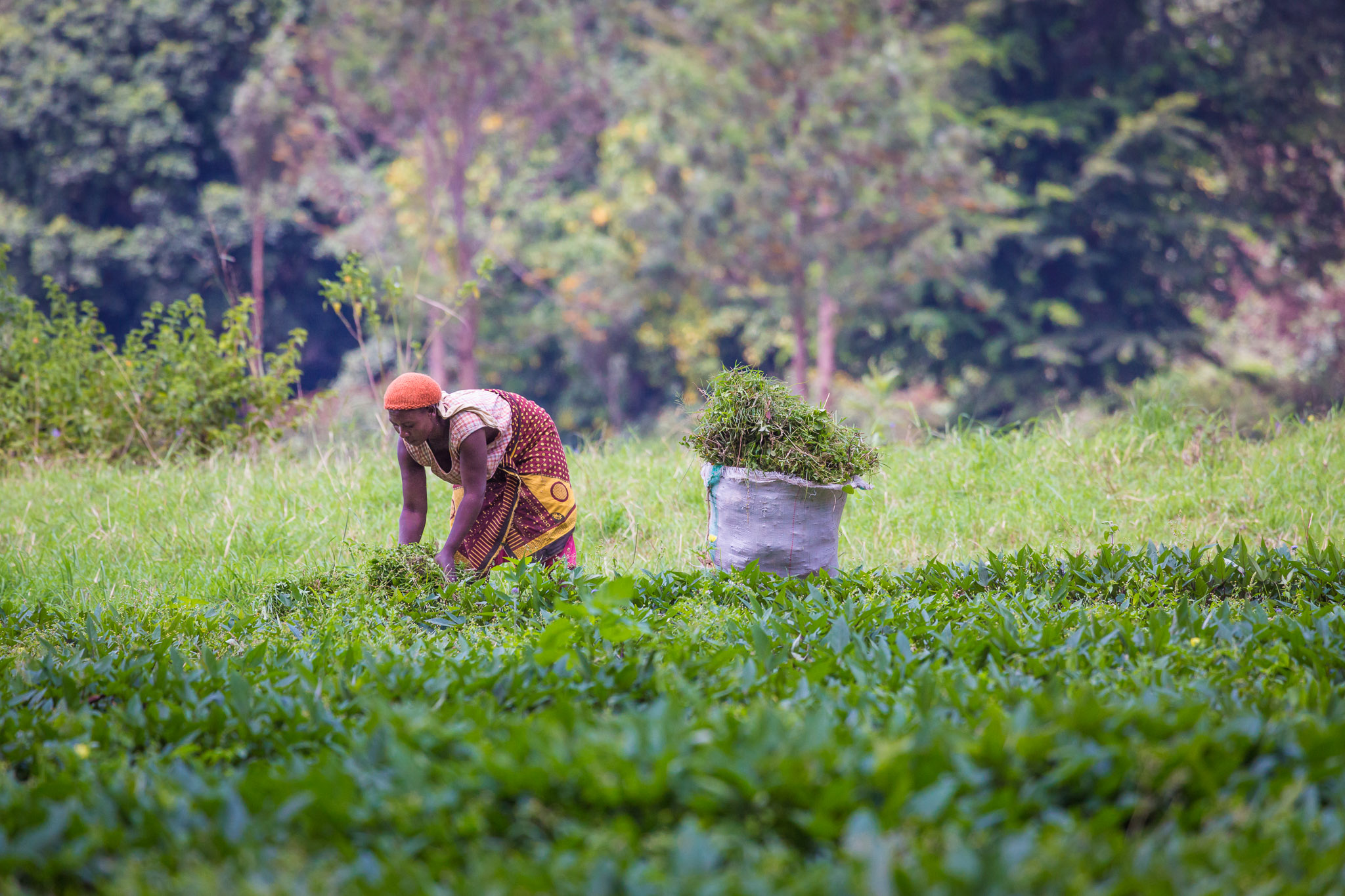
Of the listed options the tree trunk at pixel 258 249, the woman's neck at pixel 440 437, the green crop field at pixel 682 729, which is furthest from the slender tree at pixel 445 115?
the green crop field at pixel 682 729

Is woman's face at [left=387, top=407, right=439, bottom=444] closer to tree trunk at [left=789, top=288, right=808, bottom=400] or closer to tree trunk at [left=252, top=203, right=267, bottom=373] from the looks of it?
tree trunk at [left=789, top=288, right=808, bottom=400]

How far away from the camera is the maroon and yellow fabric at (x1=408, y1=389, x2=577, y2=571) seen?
4809mm

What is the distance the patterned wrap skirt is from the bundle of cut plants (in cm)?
75

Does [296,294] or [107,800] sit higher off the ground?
[107,800]

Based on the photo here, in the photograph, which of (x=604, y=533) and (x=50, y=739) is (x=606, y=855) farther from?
(x=604, y=533)

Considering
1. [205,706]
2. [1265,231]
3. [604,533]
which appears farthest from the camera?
[1265,231]

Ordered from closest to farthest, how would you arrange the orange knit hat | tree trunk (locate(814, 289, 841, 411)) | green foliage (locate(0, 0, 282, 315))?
the orange knit hat < tree trunk (locate(814, 289, 841, 411)) < green foliage (locate(0, 0, 282, 315))

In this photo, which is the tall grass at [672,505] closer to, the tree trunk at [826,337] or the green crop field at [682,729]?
the green crop field at [682,729]

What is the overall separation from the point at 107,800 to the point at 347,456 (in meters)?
6.00

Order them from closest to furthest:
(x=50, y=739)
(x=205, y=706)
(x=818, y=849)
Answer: (x=818, y=849)
(x=50, y=739)
(x=205, y=706)

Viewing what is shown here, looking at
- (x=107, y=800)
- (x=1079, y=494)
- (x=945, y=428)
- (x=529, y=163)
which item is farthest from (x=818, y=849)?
(x=529, y=163)

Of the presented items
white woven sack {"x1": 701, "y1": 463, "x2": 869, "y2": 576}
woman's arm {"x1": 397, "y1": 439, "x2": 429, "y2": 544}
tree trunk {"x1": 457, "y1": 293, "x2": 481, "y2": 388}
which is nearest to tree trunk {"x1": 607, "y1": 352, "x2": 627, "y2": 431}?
tree trunk {"x1": 457, "y1": 293, "x2": 481, "y2": 388}

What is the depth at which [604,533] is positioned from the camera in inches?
255

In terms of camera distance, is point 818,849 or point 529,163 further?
point 529,163
